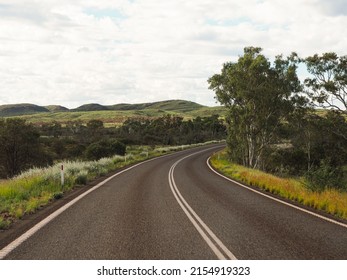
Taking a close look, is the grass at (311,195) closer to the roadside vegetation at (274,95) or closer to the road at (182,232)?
the road at (182,232)

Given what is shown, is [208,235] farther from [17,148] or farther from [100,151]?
[100,151]

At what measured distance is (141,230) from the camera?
26.7 feet

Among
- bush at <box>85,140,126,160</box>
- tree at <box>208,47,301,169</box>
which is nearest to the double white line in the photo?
tree at <box>208,47,301,169</box>

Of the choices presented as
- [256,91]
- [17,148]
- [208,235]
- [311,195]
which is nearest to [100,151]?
[17,148]

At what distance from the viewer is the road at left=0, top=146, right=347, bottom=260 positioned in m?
6.40

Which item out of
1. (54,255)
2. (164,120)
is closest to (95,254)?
(54,255)

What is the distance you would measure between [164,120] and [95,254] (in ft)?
440

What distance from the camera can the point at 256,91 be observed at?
110ft

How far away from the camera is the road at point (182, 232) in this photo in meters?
6.40

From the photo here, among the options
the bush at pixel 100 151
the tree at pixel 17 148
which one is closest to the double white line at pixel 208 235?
the tree at pixel 17 148

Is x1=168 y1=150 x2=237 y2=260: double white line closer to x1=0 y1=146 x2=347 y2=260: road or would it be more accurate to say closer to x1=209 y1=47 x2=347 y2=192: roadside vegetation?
x1=0 y1=146 x2=347 y2=260: road

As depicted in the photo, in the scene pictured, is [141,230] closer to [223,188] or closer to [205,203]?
[205,203]

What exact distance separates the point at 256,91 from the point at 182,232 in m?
27.2

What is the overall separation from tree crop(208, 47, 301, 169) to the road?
22.6m
